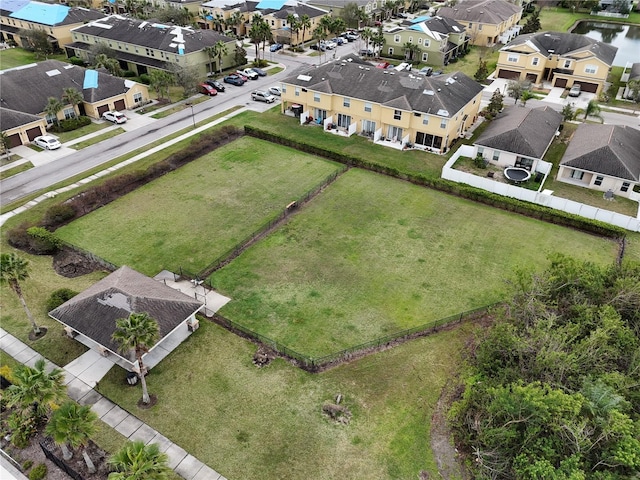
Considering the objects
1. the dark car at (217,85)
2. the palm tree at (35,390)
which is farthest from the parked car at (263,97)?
the palm tree at (35,390)

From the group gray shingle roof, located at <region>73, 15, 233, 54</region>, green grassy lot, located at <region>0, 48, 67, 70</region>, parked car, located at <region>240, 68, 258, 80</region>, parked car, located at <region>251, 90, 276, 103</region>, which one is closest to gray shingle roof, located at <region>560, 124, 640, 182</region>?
parked car, located at <region>251, 90, 276, 103</region>

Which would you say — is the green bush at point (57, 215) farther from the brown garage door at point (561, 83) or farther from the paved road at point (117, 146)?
the brown garage door at point (561, 83)

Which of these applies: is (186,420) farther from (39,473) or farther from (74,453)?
(39,473)

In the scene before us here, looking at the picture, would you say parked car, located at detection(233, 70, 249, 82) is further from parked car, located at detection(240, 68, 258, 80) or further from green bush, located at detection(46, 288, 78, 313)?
green bush, located at detection(46, 288, 78, 313)

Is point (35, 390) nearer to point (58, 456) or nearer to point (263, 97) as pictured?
point (58, 456)

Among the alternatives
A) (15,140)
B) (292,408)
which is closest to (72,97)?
(15,140)
